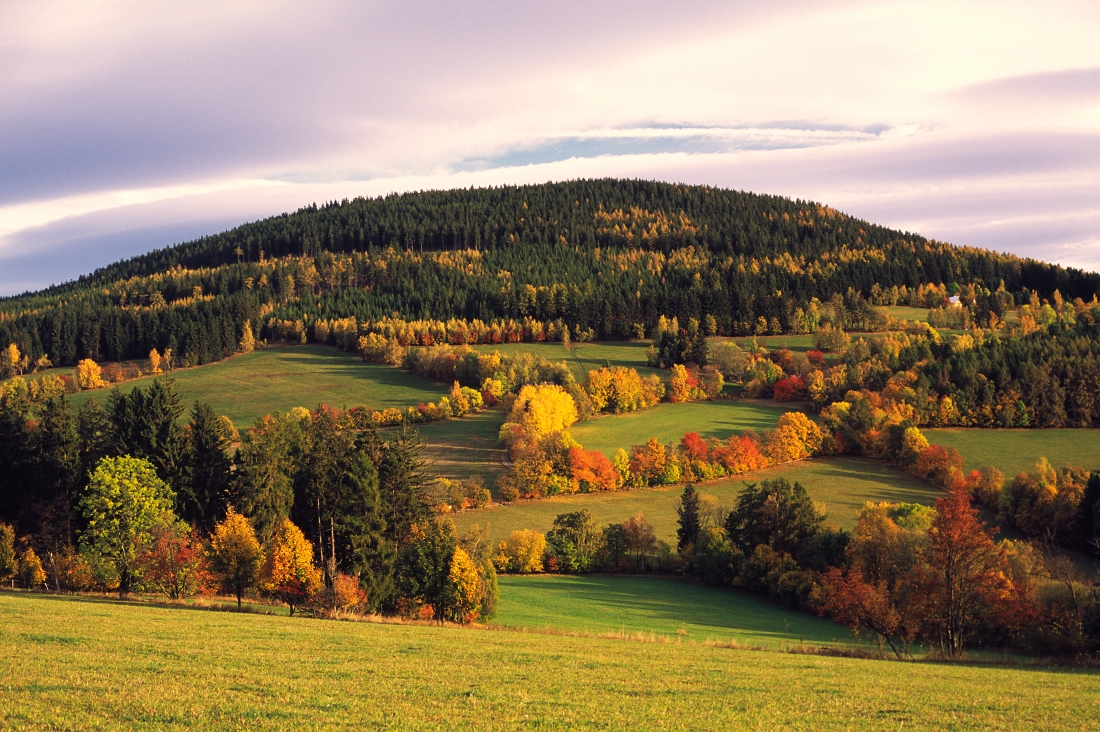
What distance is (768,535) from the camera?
7425 centimetres

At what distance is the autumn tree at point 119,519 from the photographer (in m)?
46.9

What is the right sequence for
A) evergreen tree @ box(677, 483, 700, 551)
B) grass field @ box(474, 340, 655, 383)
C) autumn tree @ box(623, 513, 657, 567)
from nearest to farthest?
autumn tree @ box(623, 513, 657, 567) < evergreen tree @ box(677, 483, 700, 551) < grass field @ box(474, 340, 655, 383)

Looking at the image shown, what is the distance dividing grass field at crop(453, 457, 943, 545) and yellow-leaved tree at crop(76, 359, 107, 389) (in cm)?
10372

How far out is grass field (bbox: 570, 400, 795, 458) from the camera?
388 feet

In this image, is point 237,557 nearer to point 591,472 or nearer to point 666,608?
point 666,608

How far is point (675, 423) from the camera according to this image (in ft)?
413

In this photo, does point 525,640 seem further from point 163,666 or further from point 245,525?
point 245,525

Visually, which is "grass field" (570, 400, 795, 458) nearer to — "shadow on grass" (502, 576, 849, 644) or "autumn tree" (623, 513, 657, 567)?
"autumn tree" (623, 513, 657, 567)

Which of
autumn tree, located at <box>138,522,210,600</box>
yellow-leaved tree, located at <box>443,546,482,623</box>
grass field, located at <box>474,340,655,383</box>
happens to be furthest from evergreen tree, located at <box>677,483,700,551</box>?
grass field, located at <box>474,340,655,383</box>

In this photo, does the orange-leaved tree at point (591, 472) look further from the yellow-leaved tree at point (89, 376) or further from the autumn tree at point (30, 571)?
the yellow-leaved tree at point (89, 376)

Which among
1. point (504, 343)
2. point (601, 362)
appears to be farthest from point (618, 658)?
point (504, 343)

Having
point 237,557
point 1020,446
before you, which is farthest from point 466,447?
point 1020,446

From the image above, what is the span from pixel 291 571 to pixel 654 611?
95.9ft

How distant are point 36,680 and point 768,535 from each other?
2626 inches
